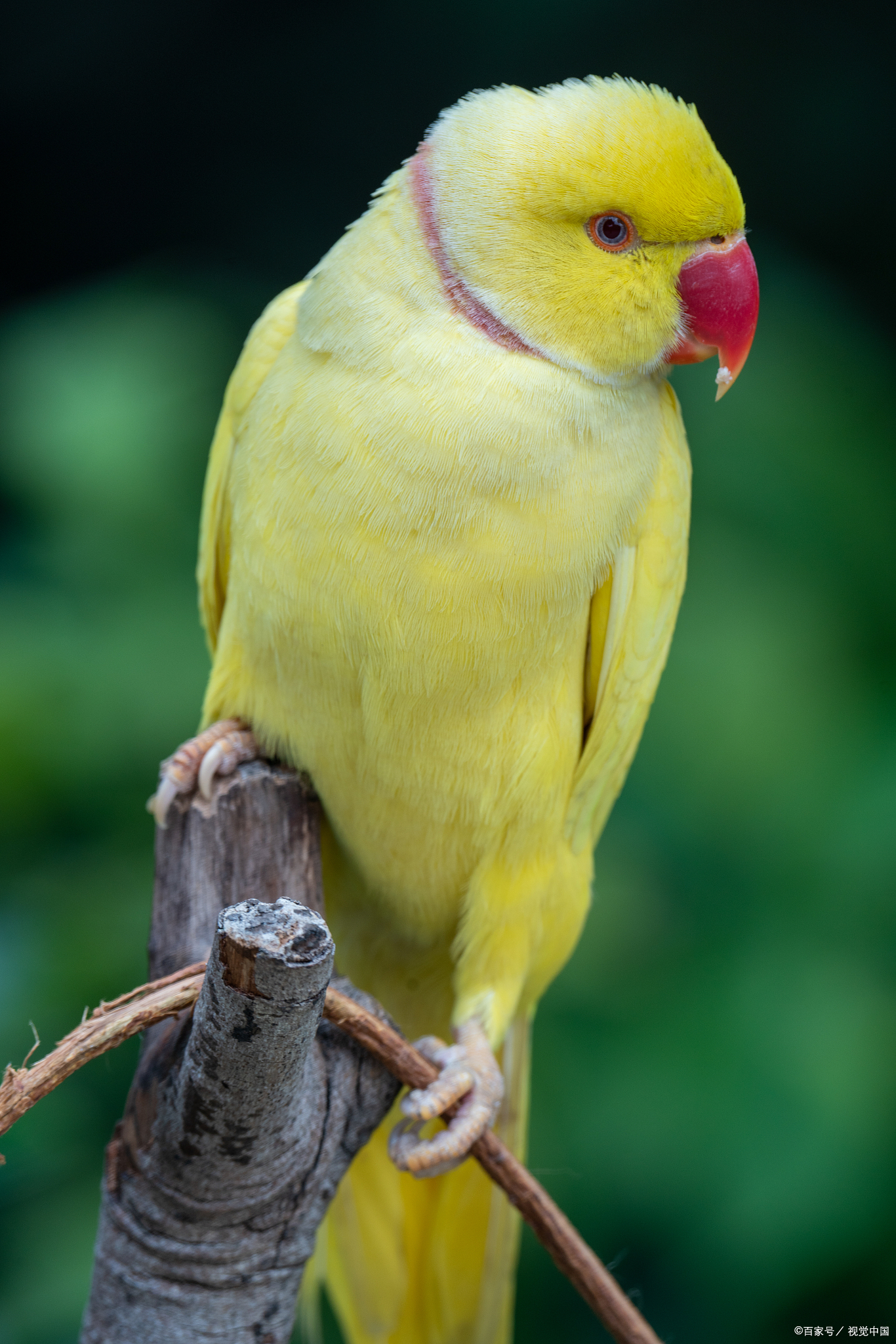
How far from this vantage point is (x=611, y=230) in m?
1.26

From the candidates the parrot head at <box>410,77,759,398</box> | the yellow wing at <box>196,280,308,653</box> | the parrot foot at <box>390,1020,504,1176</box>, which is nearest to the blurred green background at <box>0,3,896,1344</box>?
the yellow wing at <box>196,280,308,653</box>

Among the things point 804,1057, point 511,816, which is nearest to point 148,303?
point 511,816

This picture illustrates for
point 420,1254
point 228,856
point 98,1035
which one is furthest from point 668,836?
point 98,1035

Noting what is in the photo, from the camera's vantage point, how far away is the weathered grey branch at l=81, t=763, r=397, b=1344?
3.39 ft

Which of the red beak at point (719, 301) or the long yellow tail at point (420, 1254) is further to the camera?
the long yellow tail at point (420, 1254)

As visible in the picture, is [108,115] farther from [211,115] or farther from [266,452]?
[266,452]

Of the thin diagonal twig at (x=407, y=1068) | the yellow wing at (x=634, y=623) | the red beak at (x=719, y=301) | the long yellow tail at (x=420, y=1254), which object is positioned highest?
the red beak at (x=719, y=301)

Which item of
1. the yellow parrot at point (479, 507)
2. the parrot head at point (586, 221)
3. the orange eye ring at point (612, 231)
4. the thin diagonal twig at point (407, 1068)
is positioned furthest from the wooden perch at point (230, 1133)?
the orange eye ring at point (612, 231)

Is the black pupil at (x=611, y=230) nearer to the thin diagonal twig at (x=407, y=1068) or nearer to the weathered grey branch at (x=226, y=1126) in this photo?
the weathered grey branch at (x=226, y=1126)

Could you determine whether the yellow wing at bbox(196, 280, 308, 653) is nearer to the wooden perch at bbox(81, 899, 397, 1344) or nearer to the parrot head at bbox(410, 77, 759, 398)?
the parrot head at bbox(410, 77, 759, 398)

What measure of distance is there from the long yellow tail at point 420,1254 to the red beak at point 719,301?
46.6 inches

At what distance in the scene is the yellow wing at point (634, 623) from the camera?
4.62 ft

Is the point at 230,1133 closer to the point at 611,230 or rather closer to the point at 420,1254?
the point at 420,1254

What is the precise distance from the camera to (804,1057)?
7.03 ft
